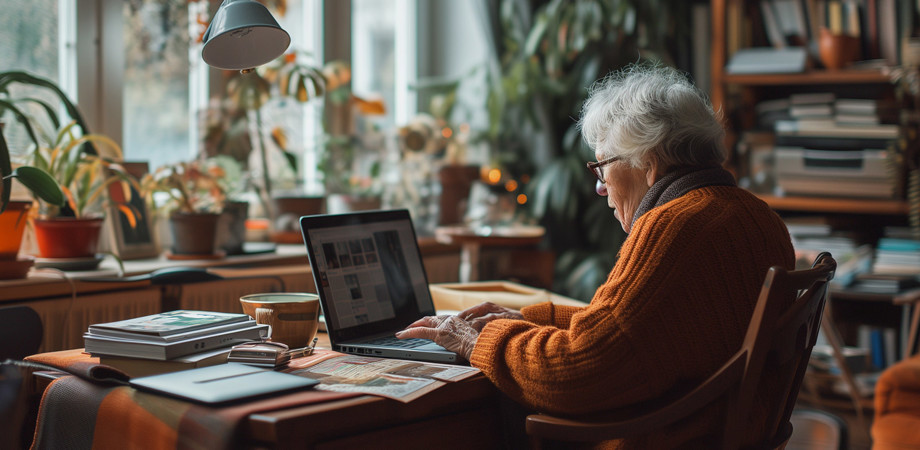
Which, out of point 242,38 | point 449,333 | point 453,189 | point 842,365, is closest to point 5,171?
point 242,38

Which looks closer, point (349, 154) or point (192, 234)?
point (192, 234)

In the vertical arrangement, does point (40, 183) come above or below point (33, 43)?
below

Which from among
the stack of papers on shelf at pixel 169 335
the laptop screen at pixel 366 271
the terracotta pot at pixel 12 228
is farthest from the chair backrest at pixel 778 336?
the terracotta pot at pixel 12 228

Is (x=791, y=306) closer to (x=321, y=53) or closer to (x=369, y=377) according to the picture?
(x=369, y=377)

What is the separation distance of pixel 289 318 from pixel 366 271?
23 cm

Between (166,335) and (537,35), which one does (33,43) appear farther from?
(537,35)

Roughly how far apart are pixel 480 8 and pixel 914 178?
1980 mm

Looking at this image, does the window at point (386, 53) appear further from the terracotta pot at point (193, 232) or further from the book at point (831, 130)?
the book at point (831, 130)

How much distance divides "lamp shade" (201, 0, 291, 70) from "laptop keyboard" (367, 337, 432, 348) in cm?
57

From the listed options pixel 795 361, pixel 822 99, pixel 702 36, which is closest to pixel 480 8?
pixel 702 36

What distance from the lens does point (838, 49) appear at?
361cm

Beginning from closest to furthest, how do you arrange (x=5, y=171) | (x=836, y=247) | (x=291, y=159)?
1. (x=5, y=171)
2. (x=291, y=159)
3. (x=836, y=247)

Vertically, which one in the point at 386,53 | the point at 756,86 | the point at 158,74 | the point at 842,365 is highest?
the point at 386,53

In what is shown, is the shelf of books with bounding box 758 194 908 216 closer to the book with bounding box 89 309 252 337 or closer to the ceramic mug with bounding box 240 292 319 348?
the ceramic mug with bounding box 240 292 319 348
